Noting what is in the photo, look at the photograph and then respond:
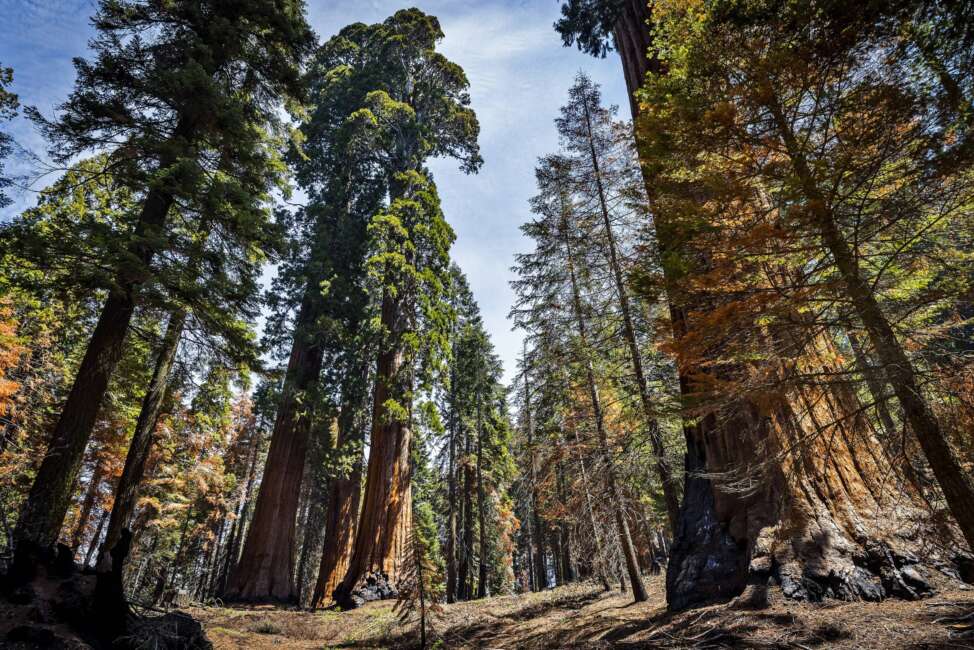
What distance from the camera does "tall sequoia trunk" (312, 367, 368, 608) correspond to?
408 inches

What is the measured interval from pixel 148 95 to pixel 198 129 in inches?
34.0

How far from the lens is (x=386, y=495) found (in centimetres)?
934

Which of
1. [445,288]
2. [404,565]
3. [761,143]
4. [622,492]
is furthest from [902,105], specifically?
[445,288]

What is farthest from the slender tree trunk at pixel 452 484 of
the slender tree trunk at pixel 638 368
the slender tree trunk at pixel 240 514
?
the slender tree trunk at pixel 638 368

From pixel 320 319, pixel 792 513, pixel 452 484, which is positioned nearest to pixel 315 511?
pixel 452 484

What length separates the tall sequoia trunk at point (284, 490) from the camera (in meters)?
10.3

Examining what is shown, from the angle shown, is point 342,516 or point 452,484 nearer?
point 342,516

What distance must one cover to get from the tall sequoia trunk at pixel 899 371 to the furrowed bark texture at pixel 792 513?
0.46 meters

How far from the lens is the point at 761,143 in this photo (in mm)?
4246

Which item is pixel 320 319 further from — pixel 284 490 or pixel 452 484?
pixel 452 484

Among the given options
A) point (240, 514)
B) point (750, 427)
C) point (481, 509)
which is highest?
point (240, 514)

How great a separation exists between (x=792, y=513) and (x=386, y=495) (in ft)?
A: 24.8

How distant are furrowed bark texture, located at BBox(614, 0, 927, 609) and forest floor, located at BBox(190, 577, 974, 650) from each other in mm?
348

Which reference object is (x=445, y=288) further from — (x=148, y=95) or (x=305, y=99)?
(x=148, y=95)
